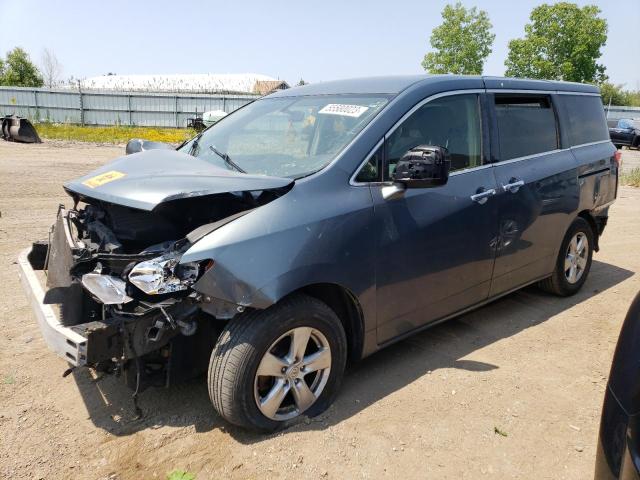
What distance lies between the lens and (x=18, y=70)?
4456 centimetres

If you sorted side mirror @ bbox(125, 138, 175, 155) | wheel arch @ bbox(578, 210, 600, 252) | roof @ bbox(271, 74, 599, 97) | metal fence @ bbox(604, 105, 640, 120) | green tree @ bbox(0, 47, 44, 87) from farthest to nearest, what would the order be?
green tree @ bbox(0, 47, 44, 87) < metal fence @ bbox(604, 105, 640, 120) < wheel arch @ bbox(578, 210, 600, 252) < side mirror @ bbox(125, 138, 175, 155) < roof @ bbox(271, 74, 599, 97)

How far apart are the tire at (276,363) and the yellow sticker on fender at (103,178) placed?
120cm

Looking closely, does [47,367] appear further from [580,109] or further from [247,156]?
[580,109]

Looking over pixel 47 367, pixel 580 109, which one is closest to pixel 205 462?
pixel 47 367

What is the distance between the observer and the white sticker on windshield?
10.8 feet

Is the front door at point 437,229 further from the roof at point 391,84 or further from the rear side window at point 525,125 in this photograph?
the rear side window at point 525,125

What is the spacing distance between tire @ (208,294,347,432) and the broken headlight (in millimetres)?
325

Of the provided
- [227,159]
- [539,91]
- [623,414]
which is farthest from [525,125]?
[623,414]

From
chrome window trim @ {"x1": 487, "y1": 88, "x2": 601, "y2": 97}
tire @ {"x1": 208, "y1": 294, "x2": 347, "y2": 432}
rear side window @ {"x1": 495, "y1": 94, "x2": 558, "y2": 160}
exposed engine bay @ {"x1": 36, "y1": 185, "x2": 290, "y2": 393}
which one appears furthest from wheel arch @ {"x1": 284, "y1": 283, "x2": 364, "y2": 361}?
chrome window trim @ {"x1": 487, "y1": 88, "x2": 601, "y2": 97}

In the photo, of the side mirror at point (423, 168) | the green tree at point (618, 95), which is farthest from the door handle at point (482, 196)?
the green tree at point (618, 95)

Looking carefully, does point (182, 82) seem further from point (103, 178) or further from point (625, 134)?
point (103, 178)

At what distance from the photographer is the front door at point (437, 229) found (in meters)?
3.12

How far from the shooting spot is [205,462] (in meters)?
2.62

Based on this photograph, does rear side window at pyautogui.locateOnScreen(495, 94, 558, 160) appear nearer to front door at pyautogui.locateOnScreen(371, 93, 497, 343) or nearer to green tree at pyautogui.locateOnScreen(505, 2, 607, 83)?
front door at pyautogui.locateOnScreen(371, 93, 497, 343)
